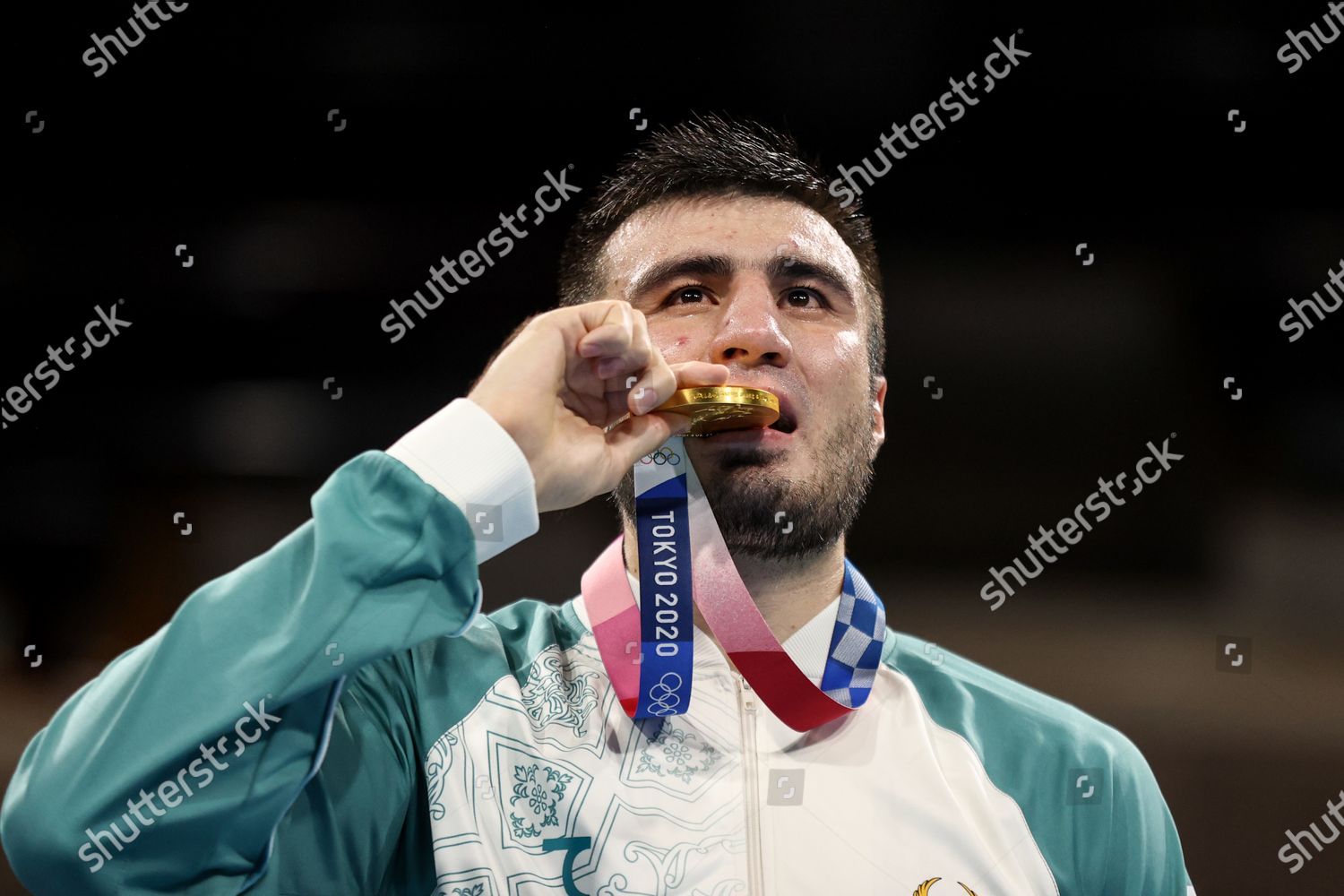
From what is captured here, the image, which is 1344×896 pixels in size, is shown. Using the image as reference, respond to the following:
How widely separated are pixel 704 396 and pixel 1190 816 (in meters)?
1.95

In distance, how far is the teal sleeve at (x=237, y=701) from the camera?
1.17 metres

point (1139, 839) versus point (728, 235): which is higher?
point (728, 235)

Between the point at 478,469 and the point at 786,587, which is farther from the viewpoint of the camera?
the point at 786,587

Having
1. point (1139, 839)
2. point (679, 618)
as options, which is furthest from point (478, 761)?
point (1139, 839)

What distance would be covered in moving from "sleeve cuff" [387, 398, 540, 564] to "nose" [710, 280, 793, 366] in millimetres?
515

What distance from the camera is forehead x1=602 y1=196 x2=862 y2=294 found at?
1895mm

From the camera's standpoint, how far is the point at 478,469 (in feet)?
4.18

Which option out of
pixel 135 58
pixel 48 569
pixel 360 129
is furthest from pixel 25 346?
pixel 360 129

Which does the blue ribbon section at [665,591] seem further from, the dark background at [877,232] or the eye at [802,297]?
the dark background at [877,232]

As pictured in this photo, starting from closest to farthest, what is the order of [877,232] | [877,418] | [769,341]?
[769,341], [877,418], [877,232]

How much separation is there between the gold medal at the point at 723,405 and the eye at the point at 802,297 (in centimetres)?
31

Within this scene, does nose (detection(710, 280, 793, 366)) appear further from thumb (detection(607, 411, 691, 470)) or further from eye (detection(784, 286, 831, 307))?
thumb (detection(607, 411, 691, 470))

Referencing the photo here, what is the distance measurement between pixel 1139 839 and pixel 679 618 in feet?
2.59

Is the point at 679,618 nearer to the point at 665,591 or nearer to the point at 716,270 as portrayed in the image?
the point at 665,591
